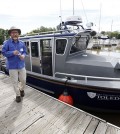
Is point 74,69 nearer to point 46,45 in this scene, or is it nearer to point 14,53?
point 46,45

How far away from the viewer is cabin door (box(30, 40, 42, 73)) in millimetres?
6277

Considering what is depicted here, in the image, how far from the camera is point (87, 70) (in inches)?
213

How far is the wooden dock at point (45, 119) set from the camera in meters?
3.37

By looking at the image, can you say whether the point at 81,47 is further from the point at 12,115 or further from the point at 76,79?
the point at 12,115

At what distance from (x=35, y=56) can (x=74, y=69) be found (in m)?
1.69

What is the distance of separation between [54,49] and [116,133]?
3316 millimetres

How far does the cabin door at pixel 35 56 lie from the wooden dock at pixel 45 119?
75.5 inches

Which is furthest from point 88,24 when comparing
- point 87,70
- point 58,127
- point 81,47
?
point 58,127

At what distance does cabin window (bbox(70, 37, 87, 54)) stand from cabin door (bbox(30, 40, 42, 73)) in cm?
129

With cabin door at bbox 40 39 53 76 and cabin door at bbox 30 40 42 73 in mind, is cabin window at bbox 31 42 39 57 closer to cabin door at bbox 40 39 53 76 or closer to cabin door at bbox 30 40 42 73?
cabin door at bbox 30 40 42 73

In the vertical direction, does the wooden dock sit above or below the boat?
below

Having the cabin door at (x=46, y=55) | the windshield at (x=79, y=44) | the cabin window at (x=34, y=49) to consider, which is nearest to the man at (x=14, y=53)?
the cabin door at (x=46, y=55)

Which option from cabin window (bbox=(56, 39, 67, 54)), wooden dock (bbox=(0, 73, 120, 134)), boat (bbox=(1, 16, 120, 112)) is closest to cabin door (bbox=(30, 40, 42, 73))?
boat (bbox=(1, 16, 120, 112))

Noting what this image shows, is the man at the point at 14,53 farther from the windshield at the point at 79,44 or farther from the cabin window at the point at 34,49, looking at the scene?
the cabin window at the point at 34,49
